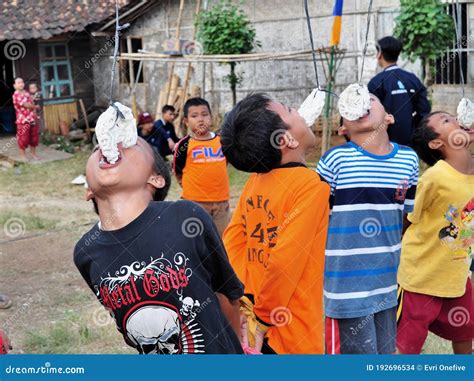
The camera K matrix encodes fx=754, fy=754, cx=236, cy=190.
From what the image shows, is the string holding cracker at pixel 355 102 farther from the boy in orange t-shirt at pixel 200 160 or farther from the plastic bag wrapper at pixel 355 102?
the boy in orange t-shirt at pixel 200 160

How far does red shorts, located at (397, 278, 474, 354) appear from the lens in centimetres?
335

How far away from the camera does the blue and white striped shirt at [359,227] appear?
285 centimetres

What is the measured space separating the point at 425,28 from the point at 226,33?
3.04 m

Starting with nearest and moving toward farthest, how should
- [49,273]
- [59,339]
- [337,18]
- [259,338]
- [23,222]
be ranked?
[259,338] < [59,339] < [49,273] < [23,222] < [337,18]

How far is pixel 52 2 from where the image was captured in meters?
14.1

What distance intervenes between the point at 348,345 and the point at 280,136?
874mm

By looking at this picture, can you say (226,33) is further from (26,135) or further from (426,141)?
(426,141)

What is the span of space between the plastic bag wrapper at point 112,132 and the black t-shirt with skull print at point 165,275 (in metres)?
0.17

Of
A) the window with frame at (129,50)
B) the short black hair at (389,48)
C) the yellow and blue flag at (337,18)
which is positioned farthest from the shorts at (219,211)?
the window with frame at (129,50)

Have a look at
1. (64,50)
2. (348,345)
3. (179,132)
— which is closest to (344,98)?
(348,345)

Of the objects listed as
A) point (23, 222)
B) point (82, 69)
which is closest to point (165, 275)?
point (23, 222)

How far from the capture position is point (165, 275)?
1912 millimetres

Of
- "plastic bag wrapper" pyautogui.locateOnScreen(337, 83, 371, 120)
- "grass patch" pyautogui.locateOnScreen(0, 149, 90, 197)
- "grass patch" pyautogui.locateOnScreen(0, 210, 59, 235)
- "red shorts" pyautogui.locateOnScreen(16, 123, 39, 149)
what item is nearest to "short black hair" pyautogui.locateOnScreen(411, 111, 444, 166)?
"plastic bag wrapper" pyautogui.locateOnScreen(337, 83, 371, 120)

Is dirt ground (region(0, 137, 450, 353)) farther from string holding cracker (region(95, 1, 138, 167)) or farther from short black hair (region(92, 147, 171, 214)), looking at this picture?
string holding cracker (region(95, 1, 138, 167))
